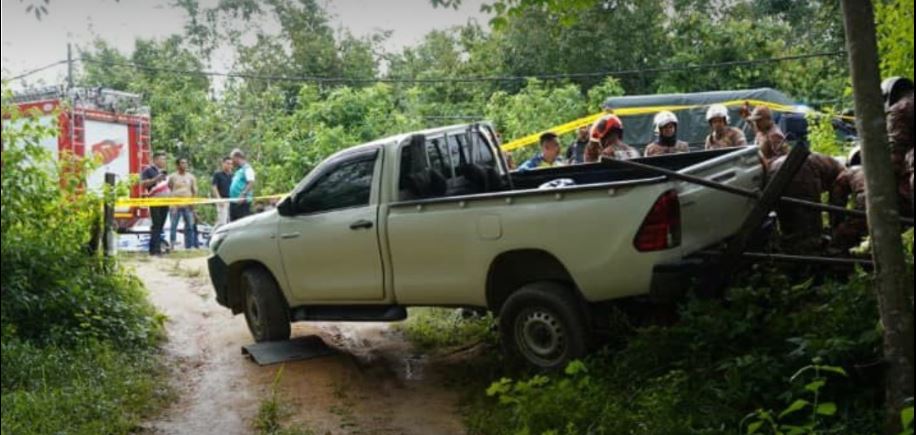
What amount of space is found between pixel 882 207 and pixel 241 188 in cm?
1236

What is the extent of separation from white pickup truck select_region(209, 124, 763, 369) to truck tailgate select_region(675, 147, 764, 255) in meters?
0.01

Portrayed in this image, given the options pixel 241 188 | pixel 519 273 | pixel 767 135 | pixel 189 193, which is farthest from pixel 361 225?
pixel 189 193

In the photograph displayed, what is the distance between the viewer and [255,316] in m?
8.69

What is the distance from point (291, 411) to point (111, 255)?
4.25 m

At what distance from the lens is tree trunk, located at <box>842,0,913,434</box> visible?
434cm

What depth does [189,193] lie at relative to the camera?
1639 cm

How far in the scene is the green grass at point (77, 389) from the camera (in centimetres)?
590

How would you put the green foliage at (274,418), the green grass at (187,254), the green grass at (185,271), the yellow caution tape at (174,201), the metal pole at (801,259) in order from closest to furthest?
1. the metal pole at (801,259)
2. the green foliage at (274,418)
3. the green grass at (185,271)
4. the yellow caution tape at (174,201)
5. the green grass at (187,254)

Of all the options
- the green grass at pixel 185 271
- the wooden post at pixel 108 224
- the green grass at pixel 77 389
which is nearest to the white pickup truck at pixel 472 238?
the green grass at pixel 77 389

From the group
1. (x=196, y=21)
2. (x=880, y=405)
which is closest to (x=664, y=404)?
(x=880, y=405)

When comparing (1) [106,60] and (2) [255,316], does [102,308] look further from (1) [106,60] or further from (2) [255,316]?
(1) [106,60]

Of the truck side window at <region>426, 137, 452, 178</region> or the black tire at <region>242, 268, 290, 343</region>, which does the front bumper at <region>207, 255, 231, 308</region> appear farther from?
the truck side window at <region>426, 137, 452, 178</region>

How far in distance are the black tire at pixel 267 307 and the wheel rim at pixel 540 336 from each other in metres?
2.75

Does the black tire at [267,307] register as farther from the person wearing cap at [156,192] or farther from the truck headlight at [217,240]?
the person wearing cap at [156,192]
